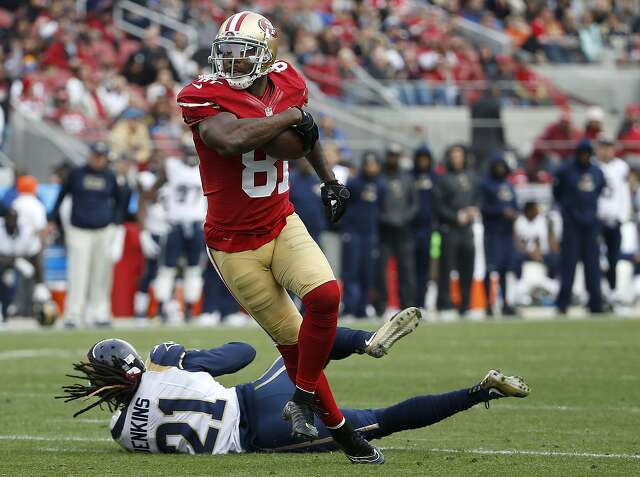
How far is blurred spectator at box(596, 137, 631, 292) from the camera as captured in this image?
49.1 ft

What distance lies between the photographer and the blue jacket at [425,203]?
51.2 feet

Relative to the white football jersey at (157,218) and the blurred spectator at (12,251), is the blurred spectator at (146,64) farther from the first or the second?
the blurred spectator at (12,251)

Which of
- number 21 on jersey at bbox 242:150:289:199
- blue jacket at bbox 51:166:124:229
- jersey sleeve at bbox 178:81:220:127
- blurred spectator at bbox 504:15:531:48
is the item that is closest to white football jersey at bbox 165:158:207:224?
blue jacket at bbox 51:166:124:229

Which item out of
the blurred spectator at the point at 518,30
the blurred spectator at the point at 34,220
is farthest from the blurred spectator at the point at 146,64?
the blurred spectator at the point at 518,30

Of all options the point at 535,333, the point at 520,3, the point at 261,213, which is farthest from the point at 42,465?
the point at 520,3

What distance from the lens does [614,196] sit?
1496cm

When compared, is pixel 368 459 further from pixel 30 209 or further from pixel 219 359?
pixel 30 209

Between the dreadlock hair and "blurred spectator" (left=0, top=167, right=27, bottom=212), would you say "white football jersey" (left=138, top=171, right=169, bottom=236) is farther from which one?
the dreadlock hair

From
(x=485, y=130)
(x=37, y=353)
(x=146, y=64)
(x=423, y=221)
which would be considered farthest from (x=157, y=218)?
(x=485, y=130)

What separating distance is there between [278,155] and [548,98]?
16.9m

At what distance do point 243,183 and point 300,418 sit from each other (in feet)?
3.30

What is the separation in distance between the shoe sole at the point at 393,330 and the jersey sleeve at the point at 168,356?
85 cm

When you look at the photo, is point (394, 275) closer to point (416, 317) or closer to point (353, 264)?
point (353, 264)

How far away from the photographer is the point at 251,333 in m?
12.7
